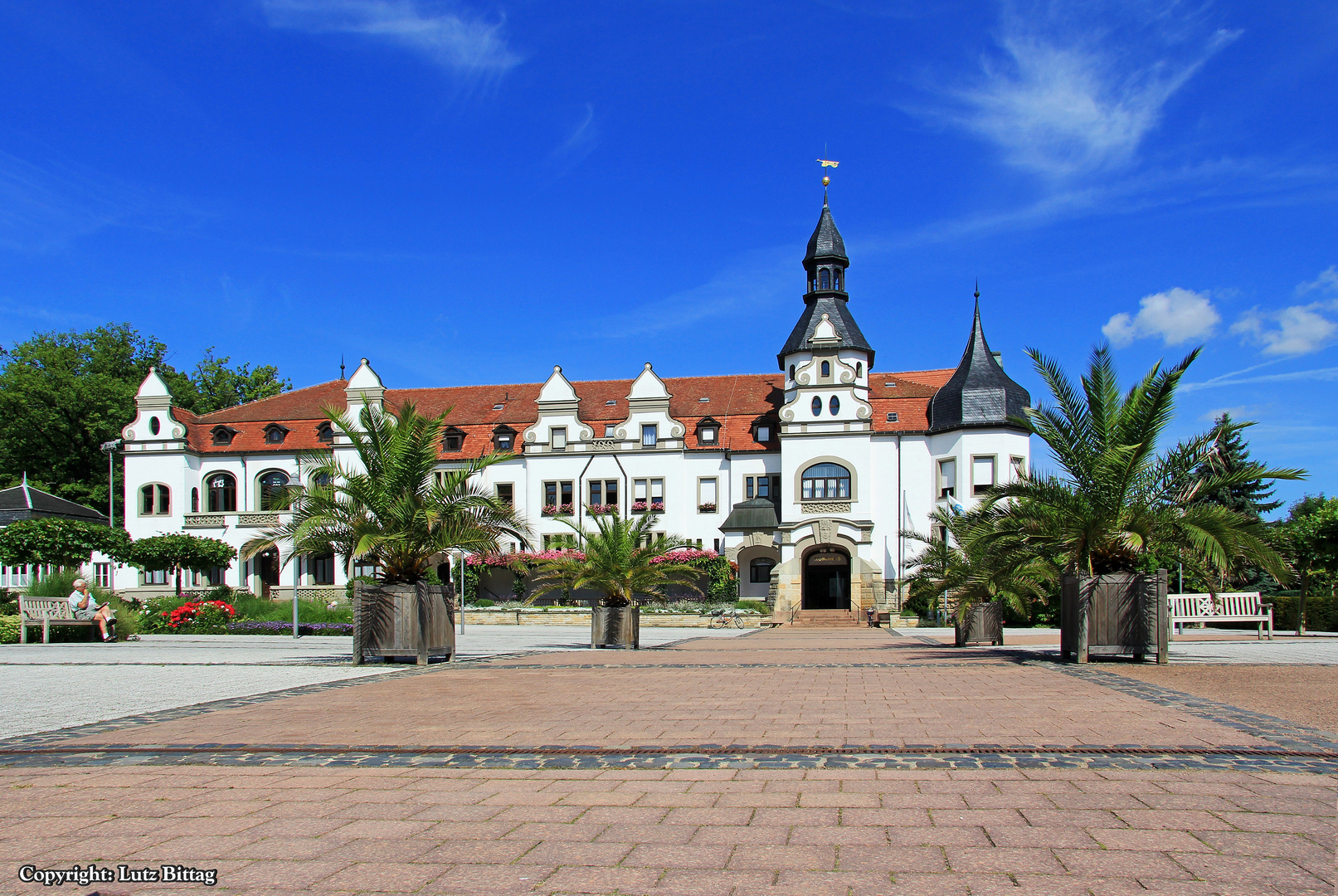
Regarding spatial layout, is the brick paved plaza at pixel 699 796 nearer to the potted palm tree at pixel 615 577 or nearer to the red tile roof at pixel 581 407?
the potted palm tree at pixel 615 577

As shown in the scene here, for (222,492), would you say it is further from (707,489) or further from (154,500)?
(707,489)

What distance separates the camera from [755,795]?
5.71 m

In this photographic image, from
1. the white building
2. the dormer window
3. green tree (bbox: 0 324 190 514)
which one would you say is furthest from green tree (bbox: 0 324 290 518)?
the dormer window

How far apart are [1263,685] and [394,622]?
12377 mm

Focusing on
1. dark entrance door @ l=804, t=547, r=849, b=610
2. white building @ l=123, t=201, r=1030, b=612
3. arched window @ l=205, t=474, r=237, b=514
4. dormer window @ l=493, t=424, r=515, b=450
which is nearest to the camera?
white building @ l=123, t=201, r=1030, b=612

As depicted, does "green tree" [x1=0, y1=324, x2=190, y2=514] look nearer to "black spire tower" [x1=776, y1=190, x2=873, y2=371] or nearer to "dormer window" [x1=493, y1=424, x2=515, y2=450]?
"dormer window" [x1=493, y1=424, x2=515, y2=450]

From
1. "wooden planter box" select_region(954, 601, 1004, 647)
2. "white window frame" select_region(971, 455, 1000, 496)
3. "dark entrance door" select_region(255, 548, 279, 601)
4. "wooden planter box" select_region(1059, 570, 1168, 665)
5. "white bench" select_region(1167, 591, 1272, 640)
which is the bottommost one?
"dark entrance door" select_region(255, 548, 279, 601)

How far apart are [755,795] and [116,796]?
3859 mm

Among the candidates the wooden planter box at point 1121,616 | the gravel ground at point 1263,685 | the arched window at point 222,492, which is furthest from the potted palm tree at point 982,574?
the arched window at point 222,492

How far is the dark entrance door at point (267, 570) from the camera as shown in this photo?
5041 centimetres

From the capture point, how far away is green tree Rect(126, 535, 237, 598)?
132 ft

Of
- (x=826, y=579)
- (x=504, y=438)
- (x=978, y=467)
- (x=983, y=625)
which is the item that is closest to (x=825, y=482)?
(x=826, y=579)

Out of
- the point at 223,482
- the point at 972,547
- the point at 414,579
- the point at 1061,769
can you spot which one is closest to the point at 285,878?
the point at 1061,769

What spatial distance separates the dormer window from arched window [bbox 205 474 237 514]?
14.5 meters
